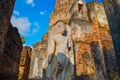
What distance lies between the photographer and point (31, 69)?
914cm

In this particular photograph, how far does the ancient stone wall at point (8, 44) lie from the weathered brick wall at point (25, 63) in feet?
14.4

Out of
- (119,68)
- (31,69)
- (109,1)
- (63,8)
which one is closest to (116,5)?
(109,1)

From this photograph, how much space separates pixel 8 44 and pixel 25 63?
18.3 ft

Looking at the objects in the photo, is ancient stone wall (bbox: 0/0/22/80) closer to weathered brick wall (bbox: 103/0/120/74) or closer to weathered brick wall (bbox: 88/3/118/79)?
weathered brick wall (bbox: 88/3/118/79)

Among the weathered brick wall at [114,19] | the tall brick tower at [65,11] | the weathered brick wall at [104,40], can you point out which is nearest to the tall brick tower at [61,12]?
the tall brick tower at [65,11]

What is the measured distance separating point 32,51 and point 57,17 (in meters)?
2.77

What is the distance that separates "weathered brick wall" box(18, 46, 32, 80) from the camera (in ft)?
28.5

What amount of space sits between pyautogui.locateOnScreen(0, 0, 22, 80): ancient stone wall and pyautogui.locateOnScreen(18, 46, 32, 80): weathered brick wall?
14.4ft

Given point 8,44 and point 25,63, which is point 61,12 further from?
point 8,44

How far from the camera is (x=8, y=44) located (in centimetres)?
383

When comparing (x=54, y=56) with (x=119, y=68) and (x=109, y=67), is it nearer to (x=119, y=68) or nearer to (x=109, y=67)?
(x=109, y=67)

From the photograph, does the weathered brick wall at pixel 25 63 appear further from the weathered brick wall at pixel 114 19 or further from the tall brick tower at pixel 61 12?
the weathered brick wall at pixel 114 19

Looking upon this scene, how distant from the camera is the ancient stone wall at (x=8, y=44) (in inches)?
117

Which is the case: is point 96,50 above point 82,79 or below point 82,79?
above
